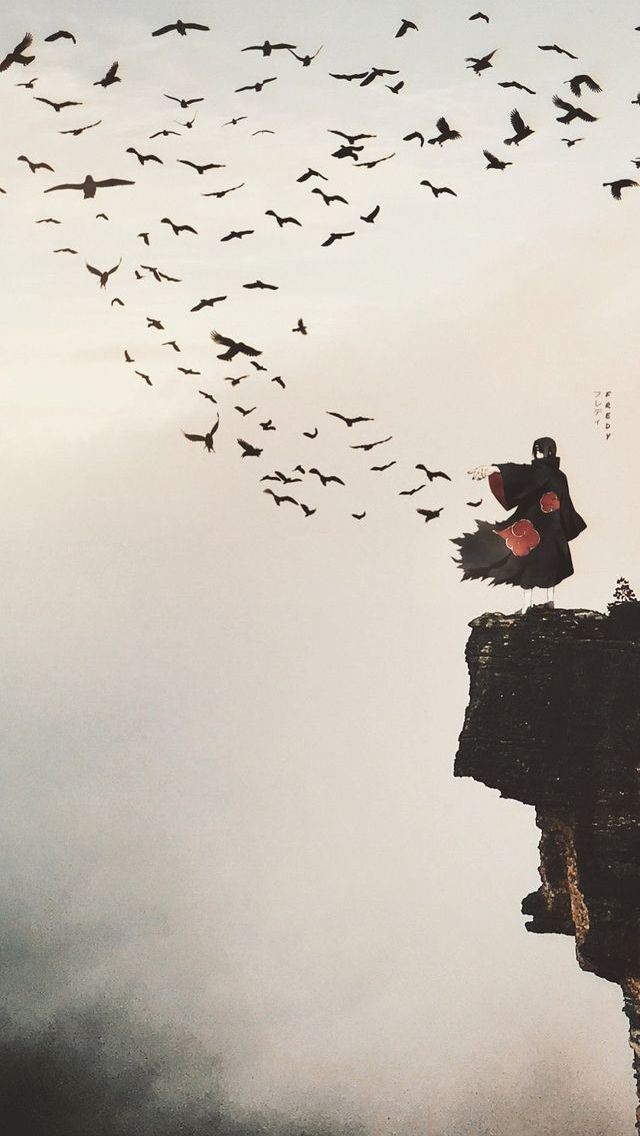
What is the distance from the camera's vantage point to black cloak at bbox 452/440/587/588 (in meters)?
28.6

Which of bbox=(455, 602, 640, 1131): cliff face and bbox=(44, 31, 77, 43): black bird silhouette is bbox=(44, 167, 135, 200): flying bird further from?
bbox=(455, 602, 640, 1131): cliff face

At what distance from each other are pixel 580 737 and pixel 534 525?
21.6 ft

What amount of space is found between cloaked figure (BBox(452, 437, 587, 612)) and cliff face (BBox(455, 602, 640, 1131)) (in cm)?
155

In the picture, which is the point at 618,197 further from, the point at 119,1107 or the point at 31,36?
the point at 119,1107

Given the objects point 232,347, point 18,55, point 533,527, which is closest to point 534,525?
point 533,527

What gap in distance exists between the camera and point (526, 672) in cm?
2966

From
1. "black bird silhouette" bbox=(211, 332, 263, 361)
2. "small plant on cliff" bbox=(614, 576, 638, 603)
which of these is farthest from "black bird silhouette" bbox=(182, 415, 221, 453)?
"small plant on cliff" bbox=(614, 576, 638, 603)

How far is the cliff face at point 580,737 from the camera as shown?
2947 centimetres

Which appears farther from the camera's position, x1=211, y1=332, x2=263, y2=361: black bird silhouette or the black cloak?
the black cloak

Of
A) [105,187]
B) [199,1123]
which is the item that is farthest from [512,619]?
[199,1123]

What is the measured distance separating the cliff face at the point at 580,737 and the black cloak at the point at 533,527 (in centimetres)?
156

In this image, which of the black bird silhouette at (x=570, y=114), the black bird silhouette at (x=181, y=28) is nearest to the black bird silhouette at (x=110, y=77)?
the black bird silhouette at (x=181, y=28)

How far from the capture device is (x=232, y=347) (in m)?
23.2

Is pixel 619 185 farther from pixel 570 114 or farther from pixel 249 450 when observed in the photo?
pixel 249 450
